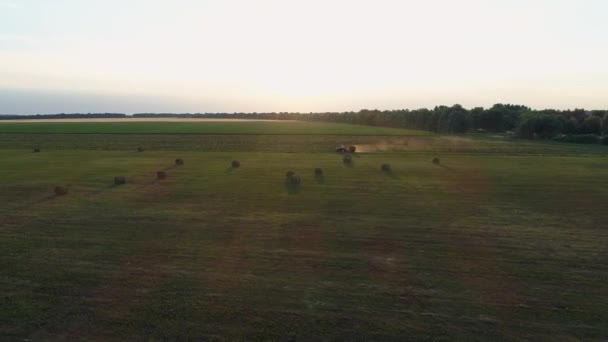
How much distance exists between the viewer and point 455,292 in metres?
12.5

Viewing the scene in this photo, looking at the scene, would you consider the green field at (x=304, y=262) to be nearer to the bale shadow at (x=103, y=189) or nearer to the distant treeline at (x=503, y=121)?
the bale shadow at (x=103, y=189)

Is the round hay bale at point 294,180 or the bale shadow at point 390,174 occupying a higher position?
the bale shadow at point 390,174

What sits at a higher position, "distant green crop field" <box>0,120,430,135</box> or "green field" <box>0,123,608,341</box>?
"distant green crop field" <box>0,120,430,135</box>

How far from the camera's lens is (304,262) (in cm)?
1500

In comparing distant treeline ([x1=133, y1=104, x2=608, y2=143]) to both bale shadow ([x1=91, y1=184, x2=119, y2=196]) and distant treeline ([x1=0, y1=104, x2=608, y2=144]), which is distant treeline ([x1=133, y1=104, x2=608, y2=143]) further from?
bale shadow ([x1=91, y1=184, x2=119, y2=196])

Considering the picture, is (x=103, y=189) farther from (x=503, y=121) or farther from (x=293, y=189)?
(x=503, y=121)

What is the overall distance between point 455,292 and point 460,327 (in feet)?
6.39

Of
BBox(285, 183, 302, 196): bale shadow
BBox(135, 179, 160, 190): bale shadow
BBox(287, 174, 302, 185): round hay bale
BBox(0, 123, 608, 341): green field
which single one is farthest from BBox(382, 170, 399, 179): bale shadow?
BBox(135, 179, 160, 190): bale shadow

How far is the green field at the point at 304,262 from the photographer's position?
10.8m

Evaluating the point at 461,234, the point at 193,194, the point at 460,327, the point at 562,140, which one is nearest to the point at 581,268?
the point at 461,234

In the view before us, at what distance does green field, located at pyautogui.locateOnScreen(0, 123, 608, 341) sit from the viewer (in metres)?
10.8

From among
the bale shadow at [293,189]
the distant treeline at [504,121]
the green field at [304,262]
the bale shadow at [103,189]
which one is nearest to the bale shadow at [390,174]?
the green field at [304,262]

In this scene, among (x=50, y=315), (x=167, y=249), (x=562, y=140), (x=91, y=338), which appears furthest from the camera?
(x=562, y=140)

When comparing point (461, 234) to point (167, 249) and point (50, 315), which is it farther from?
point (50, 315)
